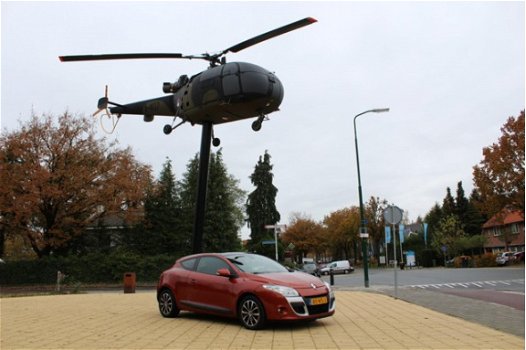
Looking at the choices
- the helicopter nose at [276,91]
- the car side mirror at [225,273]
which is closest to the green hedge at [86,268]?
the helicopter nose at [276,91]

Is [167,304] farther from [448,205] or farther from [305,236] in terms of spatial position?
[448,205]

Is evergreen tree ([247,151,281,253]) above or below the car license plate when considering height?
above

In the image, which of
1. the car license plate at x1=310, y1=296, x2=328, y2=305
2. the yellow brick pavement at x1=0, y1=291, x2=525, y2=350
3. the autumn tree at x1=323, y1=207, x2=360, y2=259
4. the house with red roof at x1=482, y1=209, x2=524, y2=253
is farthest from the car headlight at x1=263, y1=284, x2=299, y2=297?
the autumn tree at x1=323, y1=207, x2=360, y2=259

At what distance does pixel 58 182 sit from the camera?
111ft

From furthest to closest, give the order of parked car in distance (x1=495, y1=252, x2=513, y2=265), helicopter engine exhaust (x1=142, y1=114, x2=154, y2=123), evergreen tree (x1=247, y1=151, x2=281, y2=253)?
evergreen tree (x1=247, y1=151, x2=281, y2=253), parked car in distance (x1=495, y1=252, x2=513, y2=265), helicopter engine exhaust (x1=142, y1=114, x2=154, y2=123)

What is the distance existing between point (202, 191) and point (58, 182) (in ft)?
68.7

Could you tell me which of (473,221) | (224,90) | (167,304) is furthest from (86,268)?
(473,221)

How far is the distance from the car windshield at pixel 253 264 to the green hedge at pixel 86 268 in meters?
23.8

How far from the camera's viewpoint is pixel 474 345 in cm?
738

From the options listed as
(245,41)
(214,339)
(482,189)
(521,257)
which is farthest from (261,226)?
(214,339)

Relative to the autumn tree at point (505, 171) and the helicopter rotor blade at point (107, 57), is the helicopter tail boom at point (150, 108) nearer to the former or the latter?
the helicopter rotor blade at point (107, 57)

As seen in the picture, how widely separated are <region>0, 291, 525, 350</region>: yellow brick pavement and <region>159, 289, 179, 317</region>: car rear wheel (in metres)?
0.22

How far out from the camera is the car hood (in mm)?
9047

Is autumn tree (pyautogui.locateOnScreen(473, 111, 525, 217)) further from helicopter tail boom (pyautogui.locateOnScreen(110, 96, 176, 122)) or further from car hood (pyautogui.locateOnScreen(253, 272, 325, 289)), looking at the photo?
car hood (pyautogui.locateOnScreen(253, 272, 325, 289))
